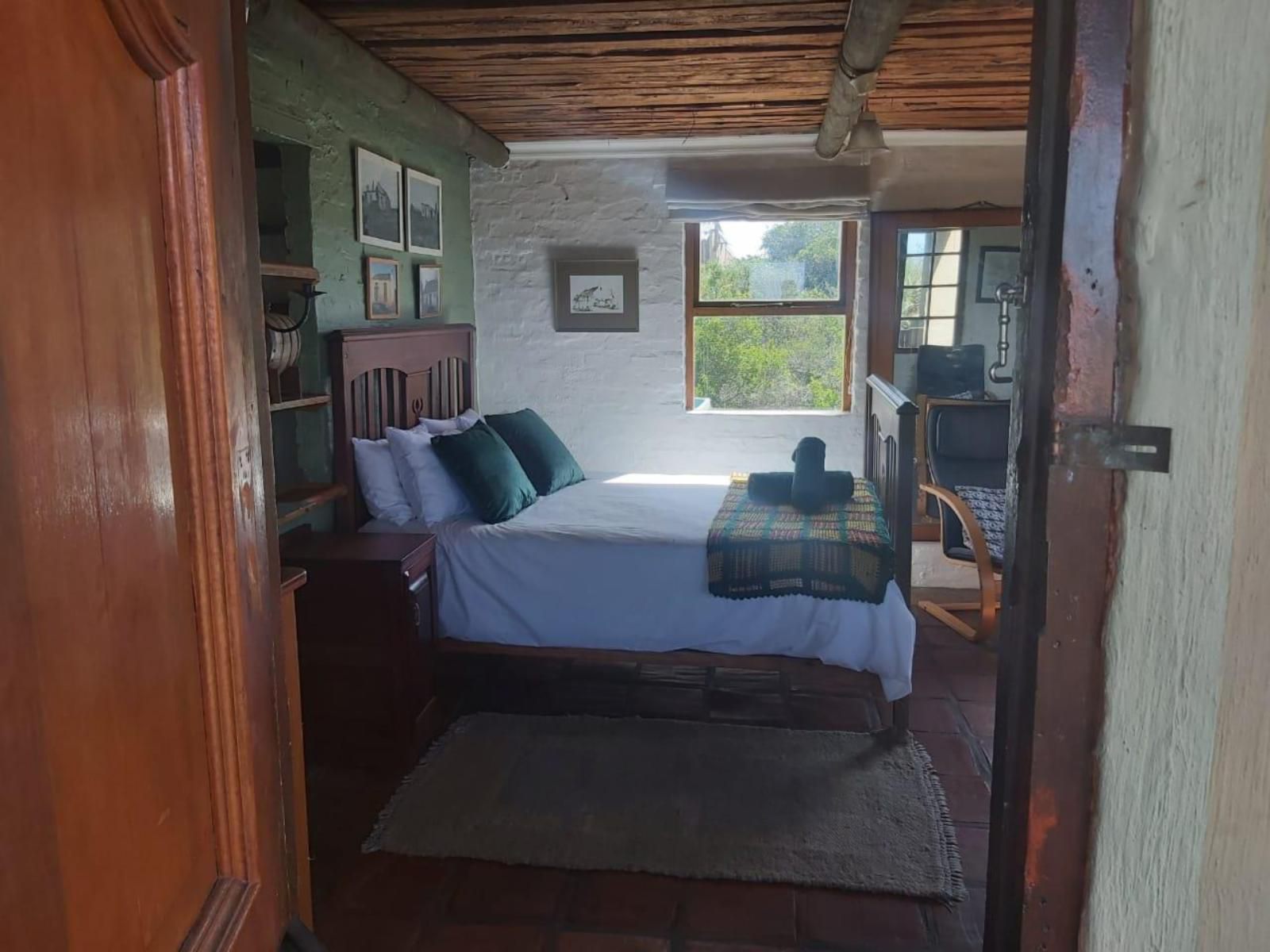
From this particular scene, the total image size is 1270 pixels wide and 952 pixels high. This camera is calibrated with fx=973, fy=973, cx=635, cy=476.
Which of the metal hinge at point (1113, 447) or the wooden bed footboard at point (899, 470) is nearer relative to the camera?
the metal hinge at point (1113, 447)

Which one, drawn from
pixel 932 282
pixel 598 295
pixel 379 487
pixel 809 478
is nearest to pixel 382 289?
pixel 379 487

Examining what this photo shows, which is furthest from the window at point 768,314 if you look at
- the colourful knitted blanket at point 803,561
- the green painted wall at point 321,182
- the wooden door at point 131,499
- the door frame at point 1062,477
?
the wooden door at point 131,499

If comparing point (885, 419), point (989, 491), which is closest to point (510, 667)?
point (885, 419)

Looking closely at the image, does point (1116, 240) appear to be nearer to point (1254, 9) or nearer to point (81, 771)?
point (1254, 9)

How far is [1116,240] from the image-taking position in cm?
107

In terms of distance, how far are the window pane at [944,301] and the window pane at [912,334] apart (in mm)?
89

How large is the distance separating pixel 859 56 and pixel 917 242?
2.09m

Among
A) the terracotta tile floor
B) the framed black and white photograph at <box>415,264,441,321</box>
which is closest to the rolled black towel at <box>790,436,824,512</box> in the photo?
the terracotta tile floor

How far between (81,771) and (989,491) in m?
4.53

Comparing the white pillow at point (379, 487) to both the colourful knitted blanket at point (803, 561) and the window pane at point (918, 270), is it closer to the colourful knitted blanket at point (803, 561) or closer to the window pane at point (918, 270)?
the colourful knitted blanket at point (803, 561)

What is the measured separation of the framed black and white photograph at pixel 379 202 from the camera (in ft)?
13.1

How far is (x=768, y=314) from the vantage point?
17.9 ft

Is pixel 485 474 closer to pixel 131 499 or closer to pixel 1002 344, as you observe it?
pixel 1002 344

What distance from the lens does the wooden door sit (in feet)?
2.02
